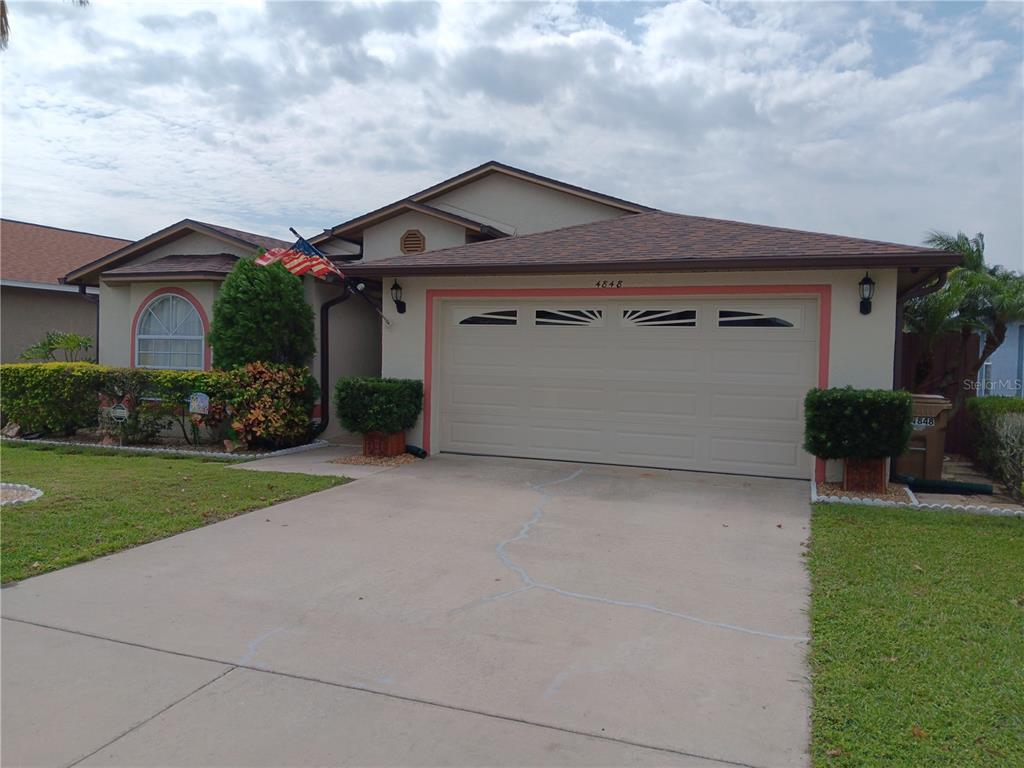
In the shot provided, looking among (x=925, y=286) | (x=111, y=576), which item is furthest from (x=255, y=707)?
(x=925, y=286)

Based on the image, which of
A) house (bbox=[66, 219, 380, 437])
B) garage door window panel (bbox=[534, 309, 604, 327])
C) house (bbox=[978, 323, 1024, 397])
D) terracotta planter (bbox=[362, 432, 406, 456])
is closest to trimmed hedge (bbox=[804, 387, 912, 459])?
garage door window panel (bbox=[534, 309, 604, 327])

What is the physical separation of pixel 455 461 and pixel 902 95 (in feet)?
28.0

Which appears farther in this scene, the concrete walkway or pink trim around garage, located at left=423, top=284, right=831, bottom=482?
the concrete walkway

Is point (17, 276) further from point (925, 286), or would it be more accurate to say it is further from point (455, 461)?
point (925, 286)

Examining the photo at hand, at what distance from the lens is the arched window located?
13.3m

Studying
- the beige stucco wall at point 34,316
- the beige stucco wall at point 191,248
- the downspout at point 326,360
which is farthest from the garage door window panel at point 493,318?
the beige stucco wall at point 34,316

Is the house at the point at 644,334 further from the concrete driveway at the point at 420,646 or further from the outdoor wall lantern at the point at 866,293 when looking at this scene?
the concrete driveway at the point at 420,646

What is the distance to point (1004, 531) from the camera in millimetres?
7039

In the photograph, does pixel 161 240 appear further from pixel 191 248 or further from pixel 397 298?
pixel 397 298

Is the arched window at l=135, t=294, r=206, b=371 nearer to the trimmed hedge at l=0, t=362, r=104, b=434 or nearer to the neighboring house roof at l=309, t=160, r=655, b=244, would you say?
the trimmed hedge at l=0, t=362, r=104, b=434

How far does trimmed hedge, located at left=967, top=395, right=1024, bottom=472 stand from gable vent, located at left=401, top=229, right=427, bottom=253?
945 centimetres

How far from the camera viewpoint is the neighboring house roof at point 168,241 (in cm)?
1362

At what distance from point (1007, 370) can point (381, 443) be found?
18754mm

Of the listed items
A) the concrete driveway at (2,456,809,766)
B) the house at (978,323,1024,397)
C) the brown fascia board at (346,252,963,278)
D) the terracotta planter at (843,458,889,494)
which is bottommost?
the concrete driveway at (2,456,809,766)
